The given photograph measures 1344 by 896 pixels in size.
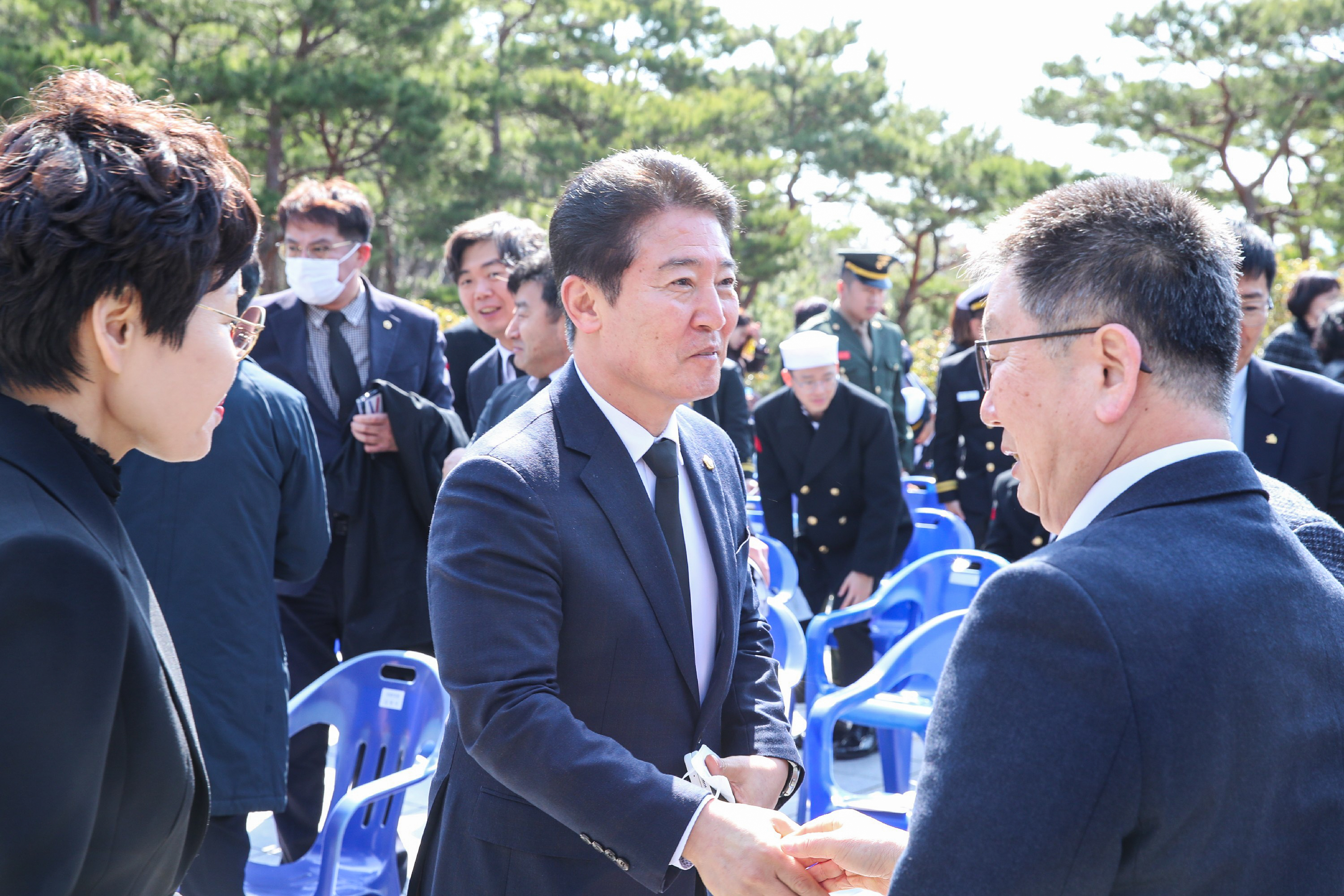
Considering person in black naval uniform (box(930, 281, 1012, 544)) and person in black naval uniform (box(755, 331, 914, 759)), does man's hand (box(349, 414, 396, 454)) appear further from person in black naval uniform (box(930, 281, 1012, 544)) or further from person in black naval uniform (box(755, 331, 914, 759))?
person in black naval uniform (box(930, 281, 1012, 544))

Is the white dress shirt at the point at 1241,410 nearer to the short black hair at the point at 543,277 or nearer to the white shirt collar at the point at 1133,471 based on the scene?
the short black hair at the point at 543,277

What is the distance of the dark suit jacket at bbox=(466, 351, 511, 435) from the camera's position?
4.58 meters

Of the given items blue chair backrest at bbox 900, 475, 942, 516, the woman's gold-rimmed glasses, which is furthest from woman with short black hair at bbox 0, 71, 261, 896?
blue chair backrest at bbox 900, 475, 942, 516

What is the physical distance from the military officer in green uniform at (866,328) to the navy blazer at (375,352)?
3364mm

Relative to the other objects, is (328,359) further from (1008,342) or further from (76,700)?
(1008,342)

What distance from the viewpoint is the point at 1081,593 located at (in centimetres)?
102

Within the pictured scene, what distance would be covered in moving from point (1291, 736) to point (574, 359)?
1252mm

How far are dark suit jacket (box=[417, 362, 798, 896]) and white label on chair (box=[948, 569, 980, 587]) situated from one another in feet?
8.52

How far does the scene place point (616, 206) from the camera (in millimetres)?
1891

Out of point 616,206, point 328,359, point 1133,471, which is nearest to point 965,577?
point 328,359

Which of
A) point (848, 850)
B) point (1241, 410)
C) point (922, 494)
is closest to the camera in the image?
point (848, 850)

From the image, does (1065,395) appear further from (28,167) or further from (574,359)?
(28,167)

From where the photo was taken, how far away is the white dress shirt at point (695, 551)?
Answer: 1.88 meters

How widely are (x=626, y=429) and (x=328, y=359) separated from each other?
2.42m
